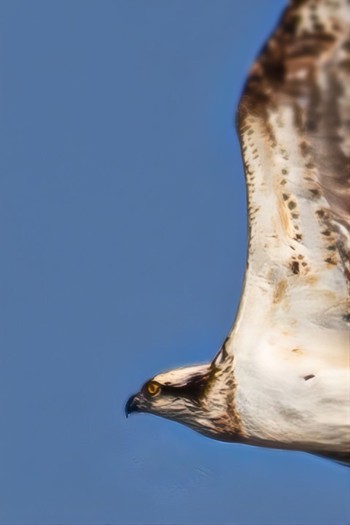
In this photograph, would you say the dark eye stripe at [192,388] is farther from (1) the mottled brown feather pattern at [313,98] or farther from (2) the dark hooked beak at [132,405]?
(1) the mottled brown feather pattern at [313,98]

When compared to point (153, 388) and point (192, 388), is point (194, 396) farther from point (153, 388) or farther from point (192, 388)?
point (153, 388)

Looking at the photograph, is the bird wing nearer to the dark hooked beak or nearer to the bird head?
the bird head

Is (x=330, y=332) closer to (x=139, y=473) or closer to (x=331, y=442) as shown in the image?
(x=331, y=442)

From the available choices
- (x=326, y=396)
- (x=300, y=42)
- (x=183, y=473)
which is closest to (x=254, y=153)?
(x=300, y=42)

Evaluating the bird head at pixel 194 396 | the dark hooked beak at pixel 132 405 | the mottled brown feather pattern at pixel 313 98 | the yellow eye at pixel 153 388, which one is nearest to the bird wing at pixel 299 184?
the mottled brown feather pattern at pixel 313 98

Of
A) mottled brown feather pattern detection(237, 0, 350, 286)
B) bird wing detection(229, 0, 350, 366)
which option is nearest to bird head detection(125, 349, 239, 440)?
bird wing detection(229, 0, 350, 366)
